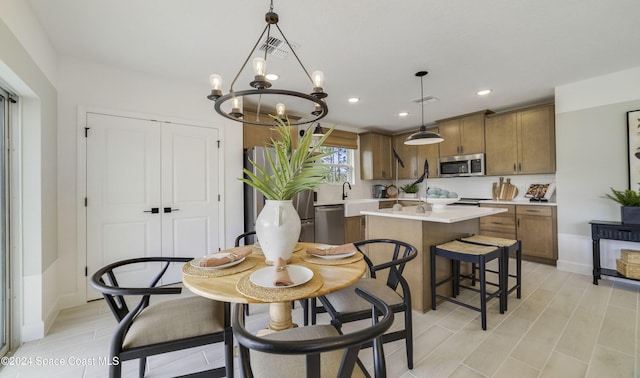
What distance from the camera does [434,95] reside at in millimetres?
3750

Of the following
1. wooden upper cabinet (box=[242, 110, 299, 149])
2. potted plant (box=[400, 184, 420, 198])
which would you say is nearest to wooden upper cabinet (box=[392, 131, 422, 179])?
potted plant (box=[400, 184, 420, 198])

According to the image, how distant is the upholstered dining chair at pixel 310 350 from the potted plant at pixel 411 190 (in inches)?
189

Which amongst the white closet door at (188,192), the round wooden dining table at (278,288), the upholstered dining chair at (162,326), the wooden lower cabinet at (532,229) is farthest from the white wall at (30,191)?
the wooden lower cabinet at (532,229)

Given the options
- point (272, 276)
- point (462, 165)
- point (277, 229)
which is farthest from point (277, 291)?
point (462, 165)

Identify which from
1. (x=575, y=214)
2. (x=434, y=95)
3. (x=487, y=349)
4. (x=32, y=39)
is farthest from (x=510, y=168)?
(x=32, y=39)

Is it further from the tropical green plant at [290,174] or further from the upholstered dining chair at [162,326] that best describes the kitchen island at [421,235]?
the upholstered dining chair at [162,326]

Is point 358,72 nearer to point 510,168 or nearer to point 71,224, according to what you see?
point 510,168

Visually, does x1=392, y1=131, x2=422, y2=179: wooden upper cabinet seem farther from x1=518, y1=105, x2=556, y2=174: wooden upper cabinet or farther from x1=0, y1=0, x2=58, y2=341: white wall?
x1=0, y1=0, x2=58, y2=341: white wall

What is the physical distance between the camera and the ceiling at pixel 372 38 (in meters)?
1.93

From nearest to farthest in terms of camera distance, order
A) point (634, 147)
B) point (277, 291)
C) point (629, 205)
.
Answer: point (277, 291)
point (629, 205)
point (634, 147)

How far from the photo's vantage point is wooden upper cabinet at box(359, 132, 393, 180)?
5.68m

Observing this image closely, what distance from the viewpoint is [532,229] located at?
381 centimetres

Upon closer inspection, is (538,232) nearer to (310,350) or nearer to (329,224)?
(329,224)

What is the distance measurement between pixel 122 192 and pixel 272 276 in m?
2.58
